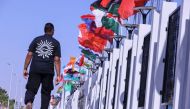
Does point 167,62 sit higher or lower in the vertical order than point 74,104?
higher

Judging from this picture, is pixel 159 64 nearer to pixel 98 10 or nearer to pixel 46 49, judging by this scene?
pixel 46 49

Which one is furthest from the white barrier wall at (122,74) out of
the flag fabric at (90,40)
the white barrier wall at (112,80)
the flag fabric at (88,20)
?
the flag fabric at (90,40)

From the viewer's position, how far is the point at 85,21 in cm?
2572

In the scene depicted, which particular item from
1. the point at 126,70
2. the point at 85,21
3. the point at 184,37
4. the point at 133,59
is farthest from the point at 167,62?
the point at 85,21

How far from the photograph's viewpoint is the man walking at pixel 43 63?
1030cm

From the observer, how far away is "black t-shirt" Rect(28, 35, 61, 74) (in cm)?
1030

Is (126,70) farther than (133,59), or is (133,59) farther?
(126,70)

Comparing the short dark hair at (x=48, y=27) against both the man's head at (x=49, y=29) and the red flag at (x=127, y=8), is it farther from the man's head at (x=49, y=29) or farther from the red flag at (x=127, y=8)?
the red flag at (x=127, y=8)

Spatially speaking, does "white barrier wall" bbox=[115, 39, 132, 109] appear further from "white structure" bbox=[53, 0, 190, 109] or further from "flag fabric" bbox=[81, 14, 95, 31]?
"flag fabric" bbox=[81, 14, 95, 31]

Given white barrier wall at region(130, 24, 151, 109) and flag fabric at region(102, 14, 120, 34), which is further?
flag fabric at region(102, 14, 120, 34)

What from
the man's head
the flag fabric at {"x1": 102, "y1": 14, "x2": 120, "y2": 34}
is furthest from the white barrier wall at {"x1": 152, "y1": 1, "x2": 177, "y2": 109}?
the flag fabric at {"x1": 102, "y1": 14, "x2": 120, "y2": 34}

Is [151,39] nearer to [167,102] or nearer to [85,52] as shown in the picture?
[167,102]

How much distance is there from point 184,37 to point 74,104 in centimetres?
3412

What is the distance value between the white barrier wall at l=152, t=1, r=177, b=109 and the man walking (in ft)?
Result: 6.25
